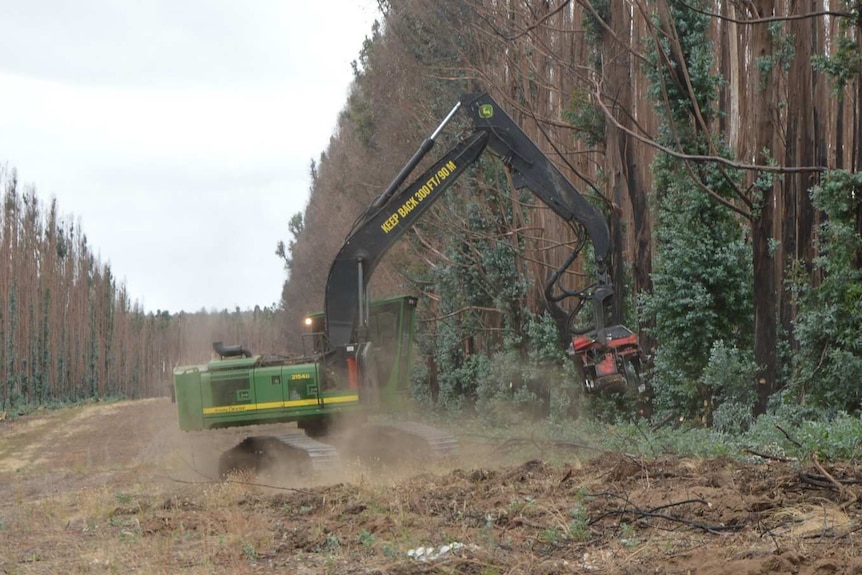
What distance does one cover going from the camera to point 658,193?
72.7 feet

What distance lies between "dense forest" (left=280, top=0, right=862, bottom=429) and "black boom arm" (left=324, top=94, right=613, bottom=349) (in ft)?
5.05

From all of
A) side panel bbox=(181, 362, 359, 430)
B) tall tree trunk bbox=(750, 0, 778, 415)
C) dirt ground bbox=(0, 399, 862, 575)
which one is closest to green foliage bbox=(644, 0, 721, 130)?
tall tree trunk bbox=(750, 0, 778, 415)

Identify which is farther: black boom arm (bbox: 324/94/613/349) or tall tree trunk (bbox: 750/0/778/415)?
tall tree trunk (bbox: 750/0/778/415)

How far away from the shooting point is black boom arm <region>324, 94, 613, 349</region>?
58.1ft

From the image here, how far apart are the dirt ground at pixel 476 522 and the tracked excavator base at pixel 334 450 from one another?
0.35m

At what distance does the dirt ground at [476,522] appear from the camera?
28.8 feet

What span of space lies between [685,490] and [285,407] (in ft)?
30.1

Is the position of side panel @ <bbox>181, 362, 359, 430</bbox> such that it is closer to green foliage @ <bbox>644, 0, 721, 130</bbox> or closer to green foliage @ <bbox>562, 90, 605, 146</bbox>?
green foliage @ <bbox>644, 0, 721, 130</bbox>

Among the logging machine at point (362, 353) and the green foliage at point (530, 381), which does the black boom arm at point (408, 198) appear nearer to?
the logging machine at point (362, 353)

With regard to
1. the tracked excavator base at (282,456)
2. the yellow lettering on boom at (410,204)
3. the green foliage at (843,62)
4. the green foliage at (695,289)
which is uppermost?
the green foliage at (843,62)

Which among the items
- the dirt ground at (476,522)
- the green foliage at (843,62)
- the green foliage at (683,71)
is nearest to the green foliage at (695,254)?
the green foliage at (683,71)

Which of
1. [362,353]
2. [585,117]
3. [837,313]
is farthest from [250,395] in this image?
[585,117]

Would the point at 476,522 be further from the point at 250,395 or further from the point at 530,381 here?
the point at 530,381

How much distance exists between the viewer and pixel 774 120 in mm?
20172
